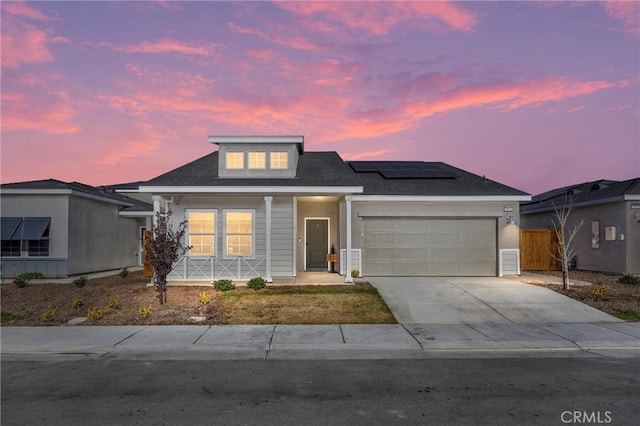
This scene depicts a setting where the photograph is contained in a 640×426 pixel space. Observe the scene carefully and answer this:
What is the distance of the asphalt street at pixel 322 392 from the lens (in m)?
4.79

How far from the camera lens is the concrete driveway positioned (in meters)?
10.5

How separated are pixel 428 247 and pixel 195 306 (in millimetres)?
9766

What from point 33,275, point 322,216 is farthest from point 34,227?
point 322,216

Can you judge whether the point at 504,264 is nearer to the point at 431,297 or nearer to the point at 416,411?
the point at 431,297

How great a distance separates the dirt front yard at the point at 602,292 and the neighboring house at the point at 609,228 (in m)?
1.25

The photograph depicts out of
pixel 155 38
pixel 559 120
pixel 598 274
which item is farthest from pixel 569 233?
pixel 155 38

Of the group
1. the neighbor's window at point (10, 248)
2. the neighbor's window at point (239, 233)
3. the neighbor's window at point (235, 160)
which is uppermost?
the neighbor's window at point (235, 160)

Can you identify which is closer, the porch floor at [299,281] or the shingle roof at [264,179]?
the porch floor at [299,281]

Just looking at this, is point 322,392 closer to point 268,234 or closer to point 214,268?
point 268,234

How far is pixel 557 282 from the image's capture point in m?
15.4

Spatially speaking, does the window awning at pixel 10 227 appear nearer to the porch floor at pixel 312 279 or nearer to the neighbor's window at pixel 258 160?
the neighbor's window at pixel 258 160

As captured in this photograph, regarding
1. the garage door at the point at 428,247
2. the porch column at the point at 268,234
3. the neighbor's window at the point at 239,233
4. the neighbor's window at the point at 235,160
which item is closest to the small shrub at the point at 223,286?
the porch column at the point at 268,234

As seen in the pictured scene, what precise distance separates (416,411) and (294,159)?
1265 cm

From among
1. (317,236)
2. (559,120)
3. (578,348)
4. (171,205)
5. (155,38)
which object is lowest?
(578,348)
